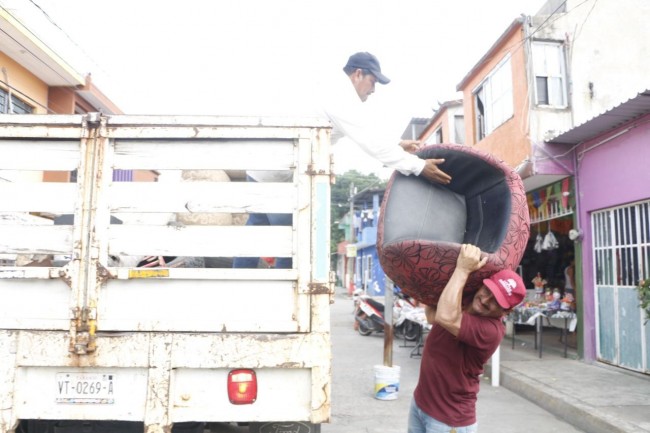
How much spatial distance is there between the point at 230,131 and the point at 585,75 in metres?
8.58

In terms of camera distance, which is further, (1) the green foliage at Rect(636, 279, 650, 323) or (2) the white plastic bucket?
(2) the white plastic bucket

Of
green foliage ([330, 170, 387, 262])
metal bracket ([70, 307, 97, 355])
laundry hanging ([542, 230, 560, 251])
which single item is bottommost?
metal bracket ([70, 307, 97, 355])

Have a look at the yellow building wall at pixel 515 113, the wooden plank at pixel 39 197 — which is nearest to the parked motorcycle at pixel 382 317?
the yellow building wall at pixel 515 113

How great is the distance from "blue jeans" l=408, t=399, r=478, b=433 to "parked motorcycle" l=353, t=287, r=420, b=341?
8.12 meters

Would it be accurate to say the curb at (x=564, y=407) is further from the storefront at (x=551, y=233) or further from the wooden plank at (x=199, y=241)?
the wooden plank at (x=199, y=241)

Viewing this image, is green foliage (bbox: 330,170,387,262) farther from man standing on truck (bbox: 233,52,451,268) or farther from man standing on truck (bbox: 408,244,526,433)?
man standing on truck (bbox: 408,244,526,433)

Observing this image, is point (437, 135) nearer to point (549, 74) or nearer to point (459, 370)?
point (549, 74)

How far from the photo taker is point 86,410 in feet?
8.38

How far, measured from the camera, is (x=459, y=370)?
8.32 ft

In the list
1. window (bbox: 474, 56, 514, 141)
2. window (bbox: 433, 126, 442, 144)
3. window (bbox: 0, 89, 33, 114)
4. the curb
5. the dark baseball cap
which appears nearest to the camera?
the dark baseball cap

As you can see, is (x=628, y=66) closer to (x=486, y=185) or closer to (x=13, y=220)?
(x=486, y=185)

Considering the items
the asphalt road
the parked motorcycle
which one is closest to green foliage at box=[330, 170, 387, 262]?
the parked motorcycle

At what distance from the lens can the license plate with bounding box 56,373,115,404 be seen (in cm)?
256

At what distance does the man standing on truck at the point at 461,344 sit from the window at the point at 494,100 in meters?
8.29
